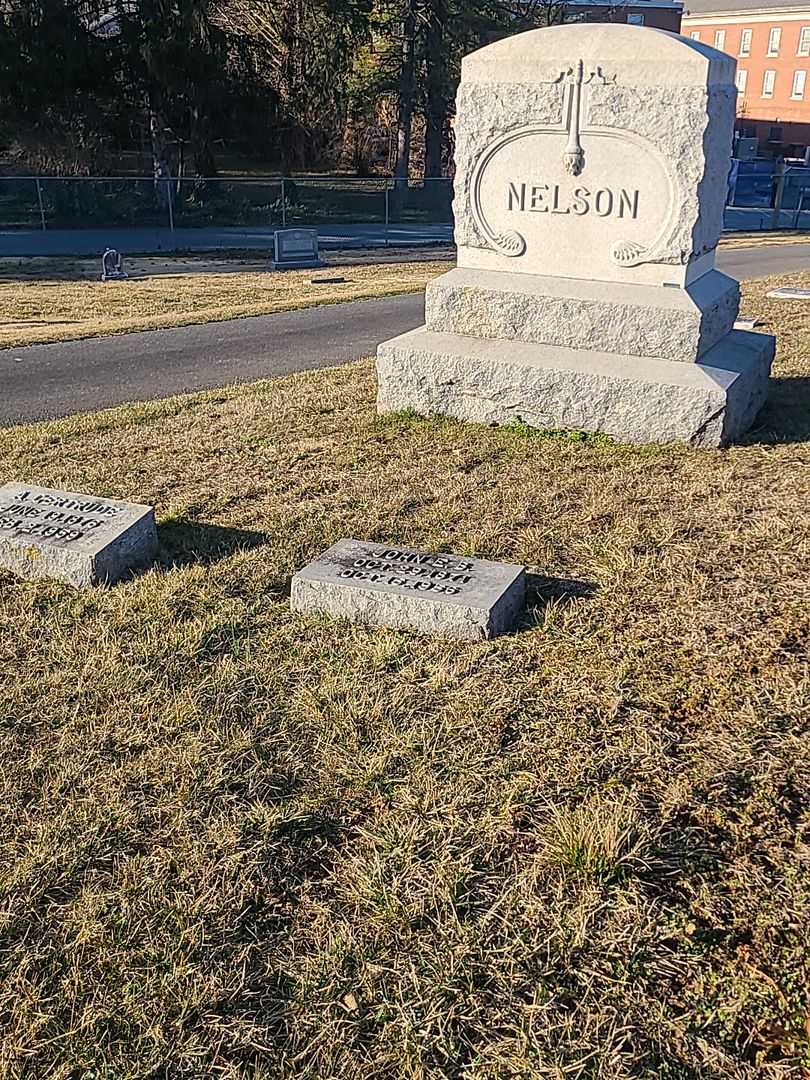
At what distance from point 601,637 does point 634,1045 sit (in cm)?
178

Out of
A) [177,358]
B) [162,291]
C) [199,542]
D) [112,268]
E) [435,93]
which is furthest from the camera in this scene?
[435,93]

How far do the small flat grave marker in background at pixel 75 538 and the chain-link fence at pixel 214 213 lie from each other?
17983 mm

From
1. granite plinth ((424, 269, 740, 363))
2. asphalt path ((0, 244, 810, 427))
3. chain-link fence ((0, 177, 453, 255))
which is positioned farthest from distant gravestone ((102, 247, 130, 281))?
granite plinth ((424, 269, 740, 363))

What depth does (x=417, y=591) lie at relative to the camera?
375 centimetres

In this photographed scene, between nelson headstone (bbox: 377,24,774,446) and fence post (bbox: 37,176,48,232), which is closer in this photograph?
nelson headstone (bbox: 377,24,774,446)

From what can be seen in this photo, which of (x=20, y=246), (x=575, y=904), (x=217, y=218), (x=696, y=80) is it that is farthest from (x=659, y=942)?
(x=217, y=218)

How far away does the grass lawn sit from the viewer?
2119 mm

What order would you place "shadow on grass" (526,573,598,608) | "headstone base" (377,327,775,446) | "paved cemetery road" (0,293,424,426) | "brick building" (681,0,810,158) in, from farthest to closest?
"brick building" (681,0,810,158)
"paved cemetery road" (0,293,424,426)
"headstone base" (377,327,775,446)
"shadow on grass" (526,573,598,608)

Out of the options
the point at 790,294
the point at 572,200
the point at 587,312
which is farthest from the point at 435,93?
the point at 587,312

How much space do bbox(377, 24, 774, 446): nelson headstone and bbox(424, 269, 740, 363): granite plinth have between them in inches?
0.4

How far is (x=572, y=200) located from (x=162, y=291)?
1030 cm

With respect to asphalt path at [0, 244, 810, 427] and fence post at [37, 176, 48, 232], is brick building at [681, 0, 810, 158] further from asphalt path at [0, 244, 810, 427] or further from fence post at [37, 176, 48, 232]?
asphalt path at [0, 244, 810, 427]

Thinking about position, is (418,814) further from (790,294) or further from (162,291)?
(162,291)

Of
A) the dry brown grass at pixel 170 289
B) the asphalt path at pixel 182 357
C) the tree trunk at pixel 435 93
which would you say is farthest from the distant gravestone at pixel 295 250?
the tree trunk at pixel 435 93
